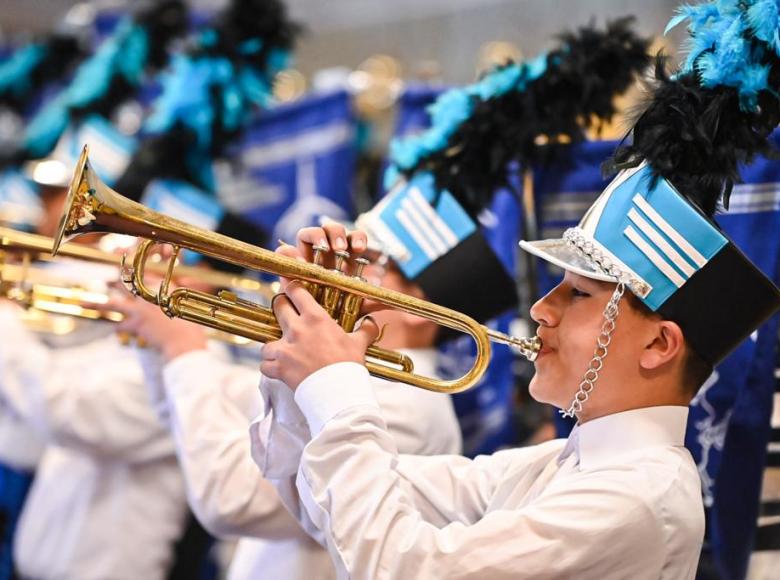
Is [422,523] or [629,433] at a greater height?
[629,433]

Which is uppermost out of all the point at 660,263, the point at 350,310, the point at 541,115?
the point at 541,115

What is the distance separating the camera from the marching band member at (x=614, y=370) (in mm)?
1881

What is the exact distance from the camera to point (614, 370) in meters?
2.06

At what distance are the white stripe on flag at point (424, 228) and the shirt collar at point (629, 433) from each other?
1066mm

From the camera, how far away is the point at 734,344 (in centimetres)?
212

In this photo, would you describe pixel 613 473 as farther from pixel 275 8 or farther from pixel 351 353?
pixel 275 8

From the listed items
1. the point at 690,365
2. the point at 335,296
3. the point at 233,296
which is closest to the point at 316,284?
the point at 335,296

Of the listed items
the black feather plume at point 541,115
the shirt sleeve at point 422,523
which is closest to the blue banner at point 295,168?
the black feather plume at point 541,115

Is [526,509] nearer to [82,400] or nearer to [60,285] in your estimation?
[60,285]

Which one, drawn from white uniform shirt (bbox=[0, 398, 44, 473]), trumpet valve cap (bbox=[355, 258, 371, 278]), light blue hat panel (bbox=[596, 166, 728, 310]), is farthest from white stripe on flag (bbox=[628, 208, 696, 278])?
white uniform shirt (bbox=[0, 398, 44, 473])

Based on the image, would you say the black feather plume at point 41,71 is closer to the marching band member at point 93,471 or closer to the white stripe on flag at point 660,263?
the marching band member at point 93,471

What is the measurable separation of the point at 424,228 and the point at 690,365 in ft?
3.72

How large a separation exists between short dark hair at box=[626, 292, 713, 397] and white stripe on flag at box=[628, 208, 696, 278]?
10cm

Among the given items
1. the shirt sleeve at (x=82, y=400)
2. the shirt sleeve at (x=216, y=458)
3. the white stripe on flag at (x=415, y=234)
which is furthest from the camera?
the shirt sleeve at (x=82, y=400)
